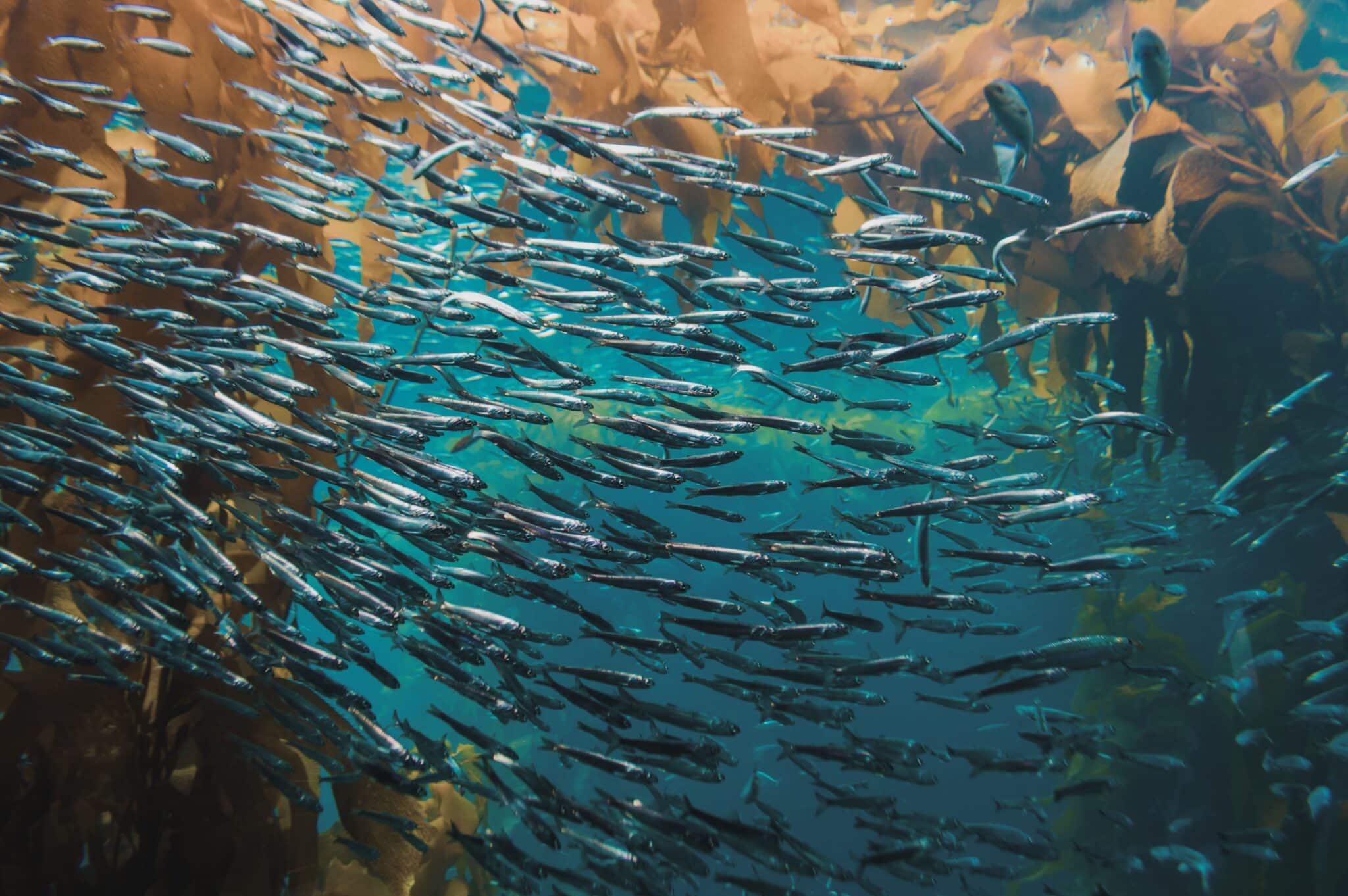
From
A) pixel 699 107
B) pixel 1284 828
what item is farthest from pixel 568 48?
pixel 1284 828

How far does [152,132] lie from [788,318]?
4817 millimetres

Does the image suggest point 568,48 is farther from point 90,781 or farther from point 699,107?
point 90,781

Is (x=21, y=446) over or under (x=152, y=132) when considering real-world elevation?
under

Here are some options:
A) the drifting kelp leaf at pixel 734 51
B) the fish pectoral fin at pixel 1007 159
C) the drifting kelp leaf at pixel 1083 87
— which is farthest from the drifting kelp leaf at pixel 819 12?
the drifting kelp leaf at pixel 1083 87

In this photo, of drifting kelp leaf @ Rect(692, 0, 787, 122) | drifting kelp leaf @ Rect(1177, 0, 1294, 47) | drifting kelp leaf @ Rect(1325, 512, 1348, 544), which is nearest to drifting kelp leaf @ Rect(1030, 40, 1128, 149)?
drifting kelp leaf @ Rect(1177, 0, 1294, 47)

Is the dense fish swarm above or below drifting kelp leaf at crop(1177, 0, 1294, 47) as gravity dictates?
below

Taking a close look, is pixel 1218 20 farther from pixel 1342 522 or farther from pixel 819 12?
pixel 1342 522

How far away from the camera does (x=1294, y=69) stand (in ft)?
22.4

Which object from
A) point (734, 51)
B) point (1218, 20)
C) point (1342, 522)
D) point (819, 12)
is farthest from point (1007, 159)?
point (1342, 522)

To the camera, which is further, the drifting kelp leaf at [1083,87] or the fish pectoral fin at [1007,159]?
the drifting kelp leaf at [1083,87]

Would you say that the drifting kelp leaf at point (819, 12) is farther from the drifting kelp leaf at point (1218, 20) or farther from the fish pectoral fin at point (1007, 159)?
the drifting kelp leaf at point (1218, 20)

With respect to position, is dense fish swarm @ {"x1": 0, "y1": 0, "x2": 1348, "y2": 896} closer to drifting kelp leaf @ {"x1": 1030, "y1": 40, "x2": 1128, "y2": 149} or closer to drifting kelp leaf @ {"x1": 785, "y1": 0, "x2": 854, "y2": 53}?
drifting kelp leaf @ {"x1": 785, "y1": 0, "x2": 854, "y2": 53}

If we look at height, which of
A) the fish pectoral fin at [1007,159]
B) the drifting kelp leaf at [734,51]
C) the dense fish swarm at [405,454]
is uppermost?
the drifting kelp leaf at [734,51]

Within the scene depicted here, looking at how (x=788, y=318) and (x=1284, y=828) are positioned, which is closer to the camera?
(x=788, y=318)
